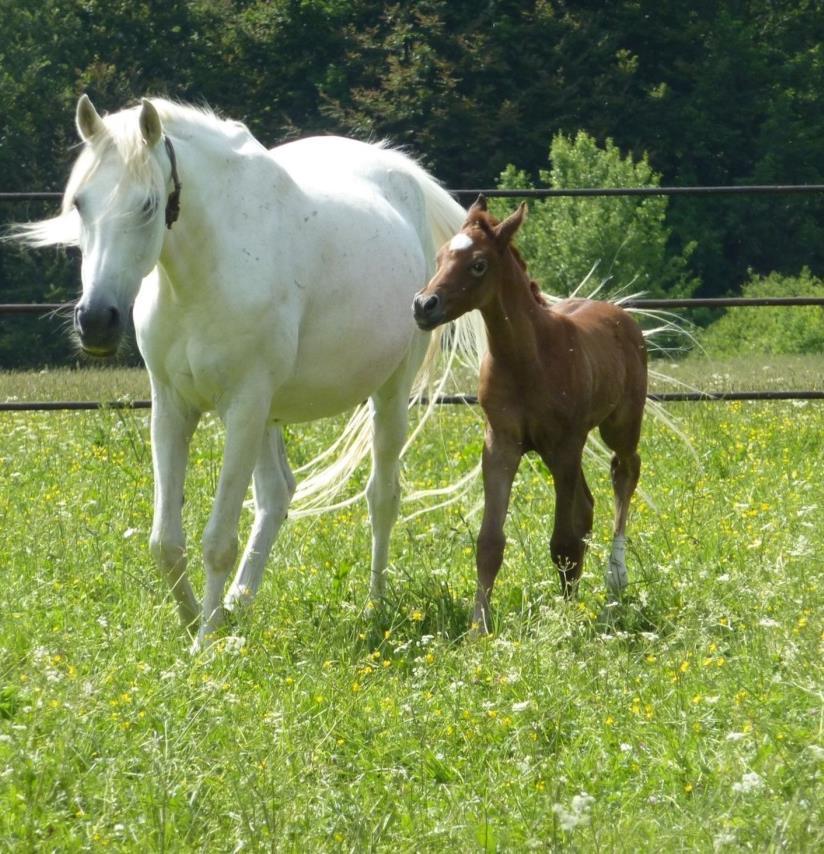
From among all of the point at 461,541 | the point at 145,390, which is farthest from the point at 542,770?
the point at 145,390

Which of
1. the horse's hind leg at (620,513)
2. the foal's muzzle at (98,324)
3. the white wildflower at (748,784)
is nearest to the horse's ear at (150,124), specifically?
the foal's muzzle at (98,324)

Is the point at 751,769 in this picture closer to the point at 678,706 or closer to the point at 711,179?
the point at 678,706

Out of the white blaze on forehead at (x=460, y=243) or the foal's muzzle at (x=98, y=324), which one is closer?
the foal's muzzle at (x=98, y=324)

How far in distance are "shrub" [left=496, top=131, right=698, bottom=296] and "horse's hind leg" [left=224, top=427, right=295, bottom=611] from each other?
22.4 metres

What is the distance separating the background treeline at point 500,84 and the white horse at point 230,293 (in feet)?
82.2

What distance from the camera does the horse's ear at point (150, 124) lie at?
14.4 feet

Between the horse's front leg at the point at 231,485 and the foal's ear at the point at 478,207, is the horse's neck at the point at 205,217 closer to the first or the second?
the horse's front leg at the point at 231,485

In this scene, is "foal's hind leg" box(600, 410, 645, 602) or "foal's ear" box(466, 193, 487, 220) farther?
"foal's hind leg" box(600, 410, 645, 602)

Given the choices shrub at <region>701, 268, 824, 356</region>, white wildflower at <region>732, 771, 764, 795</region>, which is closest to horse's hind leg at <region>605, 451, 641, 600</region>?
white wildflower at <region>732, 771, 764, 795</region>

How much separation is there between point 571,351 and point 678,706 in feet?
5.49

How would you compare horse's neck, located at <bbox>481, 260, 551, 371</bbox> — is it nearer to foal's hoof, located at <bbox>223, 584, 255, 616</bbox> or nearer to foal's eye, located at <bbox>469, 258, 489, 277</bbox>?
foal's eye, located at <bbox>469, 258, 489, 277</bbox>

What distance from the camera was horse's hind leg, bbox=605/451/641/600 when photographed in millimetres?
5242

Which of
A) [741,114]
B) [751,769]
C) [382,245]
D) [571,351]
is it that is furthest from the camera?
[741,114]

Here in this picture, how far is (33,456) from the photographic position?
7.95 m
